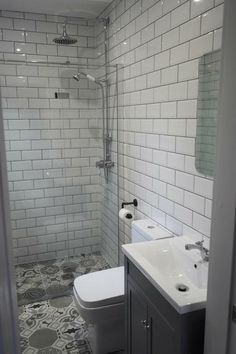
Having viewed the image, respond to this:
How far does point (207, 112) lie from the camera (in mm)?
1578

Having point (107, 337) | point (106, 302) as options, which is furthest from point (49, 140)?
point (107, 337)

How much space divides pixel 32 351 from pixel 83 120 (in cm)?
226

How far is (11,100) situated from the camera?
3109 mm

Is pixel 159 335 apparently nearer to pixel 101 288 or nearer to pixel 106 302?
pixel 106 302

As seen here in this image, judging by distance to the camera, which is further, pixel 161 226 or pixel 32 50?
pixel 32 50

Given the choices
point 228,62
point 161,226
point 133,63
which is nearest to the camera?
point 228,62

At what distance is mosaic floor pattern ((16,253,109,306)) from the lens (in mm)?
2877

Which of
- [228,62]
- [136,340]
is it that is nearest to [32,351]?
[136,340]

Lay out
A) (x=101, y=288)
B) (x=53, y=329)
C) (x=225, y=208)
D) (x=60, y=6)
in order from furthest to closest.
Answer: (x=60, y=6)
(x=53, y=329)
(x=101, y=288)
(x=225, y=208)

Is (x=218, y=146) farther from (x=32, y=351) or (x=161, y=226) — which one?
(x=32, y=351)

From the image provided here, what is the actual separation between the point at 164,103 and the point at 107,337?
1.66m

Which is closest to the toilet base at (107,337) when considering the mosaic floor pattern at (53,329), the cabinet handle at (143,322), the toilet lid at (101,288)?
the mosaic floor pattern at (53,329)

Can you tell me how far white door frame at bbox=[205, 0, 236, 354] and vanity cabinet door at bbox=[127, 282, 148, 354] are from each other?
506 mm

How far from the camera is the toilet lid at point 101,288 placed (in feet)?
A: 6.45
